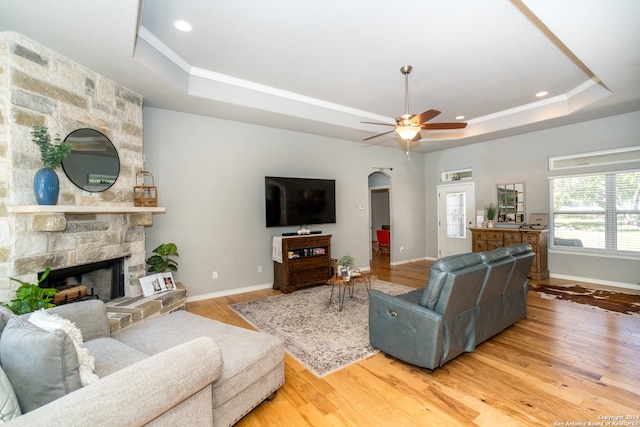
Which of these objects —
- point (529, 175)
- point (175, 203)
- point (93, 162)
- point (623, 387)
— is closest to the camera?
point (623, 387)

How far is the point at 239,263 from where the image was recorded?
4.96 meters

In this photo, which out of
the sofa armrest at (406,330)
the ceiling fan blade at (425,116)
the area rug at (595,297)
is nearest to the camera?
the sofa armrest at (406,330)

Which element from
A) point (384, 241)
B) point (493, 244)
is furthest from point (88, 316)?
point (384, 241)

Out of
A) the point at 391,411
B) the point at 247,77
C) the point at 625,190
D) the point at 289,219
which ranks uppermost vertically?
the point at 247,77

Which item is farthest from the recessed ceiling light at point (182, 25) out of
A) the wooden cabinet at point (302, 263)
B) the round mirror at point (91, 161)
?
the wooden cabinet at point (302, 263)

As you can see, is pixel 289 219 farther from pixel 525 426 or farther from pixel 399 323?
pixel 525 426

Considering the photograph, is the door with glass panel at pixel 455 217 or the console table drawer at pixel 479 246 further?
the door with glass panel at pixel 455 217

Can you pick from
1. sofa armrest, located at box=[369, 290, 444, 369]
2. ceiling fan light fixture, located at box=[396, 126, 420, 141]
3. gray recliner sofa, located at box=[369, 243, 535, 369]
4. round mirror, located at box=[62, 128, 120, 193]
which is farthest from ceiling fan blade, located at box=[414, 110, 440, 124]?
round mirror, located at box=[62, 128, 120, 193]

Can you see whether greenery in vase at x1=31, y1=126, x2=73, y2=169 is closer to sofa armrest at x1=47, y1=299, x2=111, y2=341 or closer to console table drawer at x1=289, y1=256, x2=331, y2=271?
sofa armrest at x1=47, y1=299, x2=111, y2=341

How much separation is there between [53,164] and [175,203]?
5.93 feet

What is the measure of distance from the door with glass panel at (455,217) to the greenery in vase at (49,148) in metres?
7.21

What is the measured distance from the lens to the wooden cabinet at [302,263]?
16.1 feet

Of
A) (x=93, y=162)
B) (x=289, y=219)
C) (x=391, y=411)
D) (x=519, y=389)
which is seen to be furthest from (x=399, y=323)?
(x=93, y=162)

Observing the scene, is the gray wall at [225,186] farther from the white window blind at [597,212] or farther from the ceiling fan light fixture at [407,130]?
the white window blind at [597,212]
